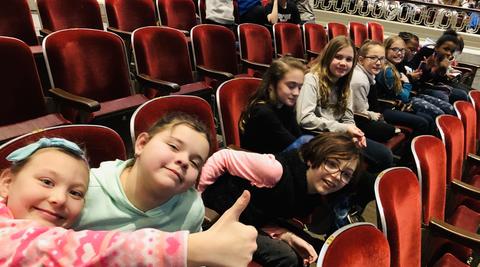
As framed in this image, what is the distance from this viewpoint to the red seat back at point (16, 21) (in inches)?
56.2

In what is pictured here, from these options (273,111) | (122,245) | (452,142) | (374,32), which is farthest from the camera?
(374,32)

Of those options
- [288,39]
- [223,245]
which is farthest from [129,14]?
[223,245]

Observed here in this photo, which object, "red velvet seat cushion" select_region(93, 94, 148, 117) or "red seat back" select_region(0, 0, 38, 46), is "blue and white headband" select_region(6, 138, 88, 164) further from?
"red seat back" select_region(0, 0, 38, 46)

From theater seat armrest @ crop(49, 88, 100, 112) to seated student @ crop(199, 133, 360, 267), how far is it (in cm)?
37

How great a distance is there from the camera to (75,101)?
107cm

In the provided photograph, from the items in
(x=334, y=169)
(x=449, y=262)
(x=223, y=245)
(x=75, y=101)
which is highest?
(x=223, y=245)

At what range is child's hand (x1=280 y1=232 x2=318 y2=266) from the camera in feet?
2.85

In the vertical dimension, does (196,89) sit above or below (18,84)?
below

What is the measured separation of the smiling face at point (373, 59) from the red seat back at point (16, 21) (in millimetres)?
1372

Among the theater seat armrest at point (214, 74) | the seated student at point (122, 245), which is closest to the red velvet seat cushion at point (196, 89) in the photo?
the theater seat armrest at point (214, 74)

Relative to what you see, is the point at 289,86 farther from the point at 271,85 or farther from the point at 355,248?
the point at 355,248

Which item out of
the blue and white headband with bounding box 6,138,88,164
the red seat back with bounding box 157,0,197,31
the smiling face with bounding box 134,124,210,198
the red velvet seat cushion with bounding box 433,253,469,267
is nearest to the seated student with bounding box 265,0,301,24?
the red seat back with bounding box 157,0,197,31

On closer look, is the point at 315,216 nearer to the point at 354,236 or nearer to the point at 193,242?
the point at 354,236

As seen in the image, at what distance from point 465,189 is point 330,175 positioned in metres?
0.58
